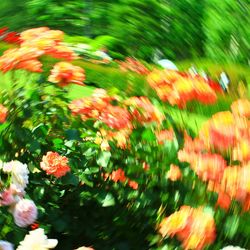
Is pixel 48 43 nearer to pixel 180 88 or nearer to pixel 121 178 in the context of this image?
pixel 180 88

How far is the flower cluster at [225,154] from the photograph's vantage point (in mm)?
2057

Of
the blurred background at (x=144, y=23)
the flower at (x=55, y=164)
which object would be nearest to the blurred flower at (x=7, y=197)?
the flower at (x=55, y=164)

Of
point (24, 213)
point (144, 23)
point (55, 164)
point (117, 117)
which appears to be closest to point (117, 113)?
point (117, 117)

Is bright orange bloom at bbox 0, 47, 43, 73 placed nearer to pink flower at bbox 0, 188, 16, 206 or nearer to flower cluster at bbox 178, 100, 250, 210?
pink flower at bbox 0, 188, 16, 206

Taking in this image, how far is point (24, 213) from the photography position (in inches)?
92.6

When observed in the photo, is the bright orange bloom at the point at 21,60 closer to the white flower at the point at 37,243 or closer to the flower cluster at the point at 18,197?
the flower cluster at the point at 18,197

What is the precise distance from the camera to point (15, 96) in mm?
2611

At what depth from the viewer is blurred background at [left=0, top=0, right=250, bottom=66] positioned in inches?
120

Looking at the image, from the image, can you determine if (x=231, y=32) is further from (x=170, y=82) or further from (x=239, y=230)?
(x=239, y=230)

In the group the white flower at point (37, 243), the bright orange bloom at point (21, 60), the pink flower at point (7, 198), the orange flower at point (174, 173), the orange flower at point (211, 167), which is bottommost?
the pink flower at point (7, 198)

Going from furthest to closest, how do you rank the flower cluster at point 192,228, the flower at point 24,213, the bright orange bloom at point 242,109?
the flower at point 24,213, the bright orange bloom at point 242,109, the flower cluster at point 192,228

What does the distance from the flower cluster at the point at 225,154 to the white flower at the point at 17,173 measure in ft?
2.11

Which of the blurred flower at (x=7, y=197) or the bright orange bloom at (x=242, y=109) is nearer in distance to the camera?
the bright orange bloom at (x=242, y=109)

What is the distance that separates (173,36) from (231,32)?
386mm
